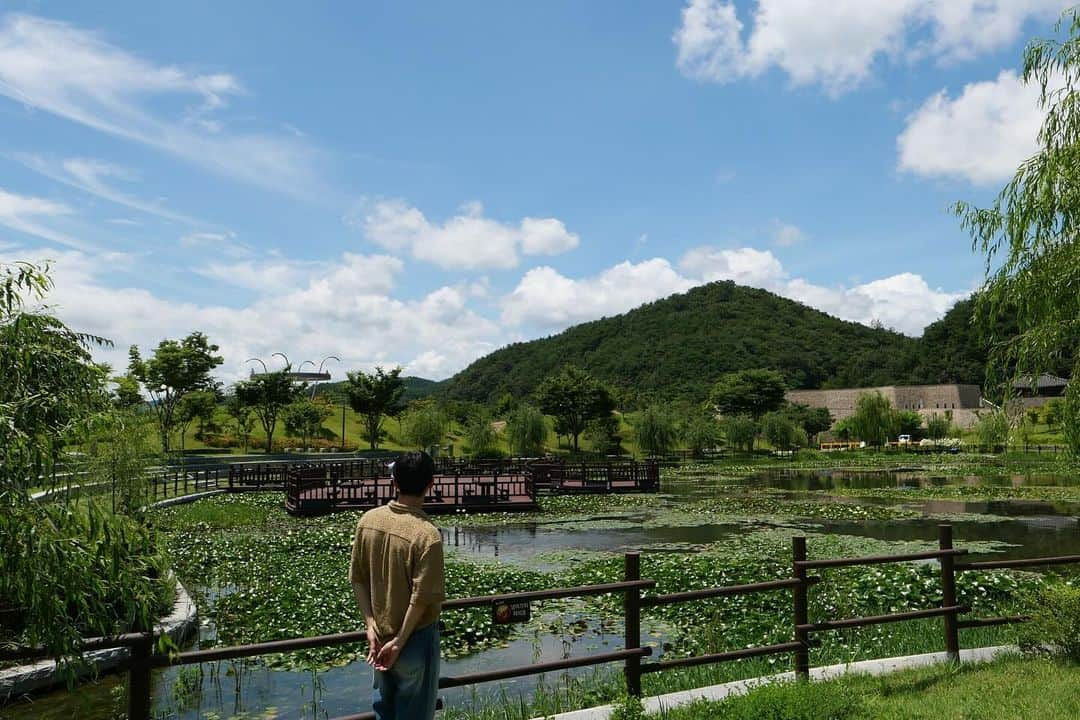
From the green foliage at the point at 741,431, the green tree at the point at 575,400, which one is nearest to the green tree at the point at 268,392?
the green tree at the point at 575,400

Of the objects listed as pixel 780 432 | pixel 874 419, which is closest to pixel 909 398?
pixel 874 419

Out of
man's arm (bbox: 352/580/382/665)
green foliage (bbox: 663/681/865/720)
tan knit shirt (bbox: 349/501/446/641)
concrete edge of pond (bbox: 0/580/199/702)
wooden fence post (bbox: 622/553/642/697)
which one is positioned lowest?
concrete edge of pond (bbox: 0/580/199/702)

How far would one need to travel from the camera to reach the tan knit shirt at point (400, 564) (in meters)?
3.21

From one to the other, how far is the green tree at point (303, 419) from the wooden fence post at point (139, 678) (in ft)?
161

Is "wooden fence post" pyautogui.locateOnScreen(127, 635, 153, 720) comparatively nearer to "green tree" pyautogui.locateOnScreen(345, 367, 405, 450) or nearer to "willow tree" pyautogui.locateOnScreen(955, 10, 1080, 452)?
"willow tree" pyautogui.locateOnScreen(955, 10, 1080, 452)

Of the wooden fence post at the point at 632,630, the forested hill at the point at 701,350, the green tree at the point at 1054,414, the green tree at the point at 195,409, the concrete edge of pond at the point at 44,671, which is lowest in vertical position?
the concrete edge of pond at the point at 44,671

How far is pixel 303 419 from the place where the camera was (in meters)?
52.0

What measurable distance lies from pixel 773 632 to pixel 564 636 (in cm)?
233

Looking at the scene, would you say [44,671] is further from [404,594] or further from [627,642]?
[404,594]

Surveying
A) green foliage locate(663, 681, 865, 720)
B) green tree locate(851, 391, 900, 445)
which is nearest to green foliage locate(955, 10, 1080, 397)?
green foliage locate(663, 681, 865, 720)

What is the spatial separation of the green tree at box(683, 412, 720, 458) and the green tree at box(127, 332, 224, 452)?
32287 mm

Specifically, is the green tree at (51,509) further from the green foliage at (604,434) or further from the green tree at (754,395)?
the green tree at (754,395)

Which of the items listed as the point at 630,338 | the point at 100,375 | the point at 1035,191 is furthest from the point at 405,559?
the point at 630,338

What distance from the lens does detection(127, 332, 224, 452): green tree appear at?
138 feet
